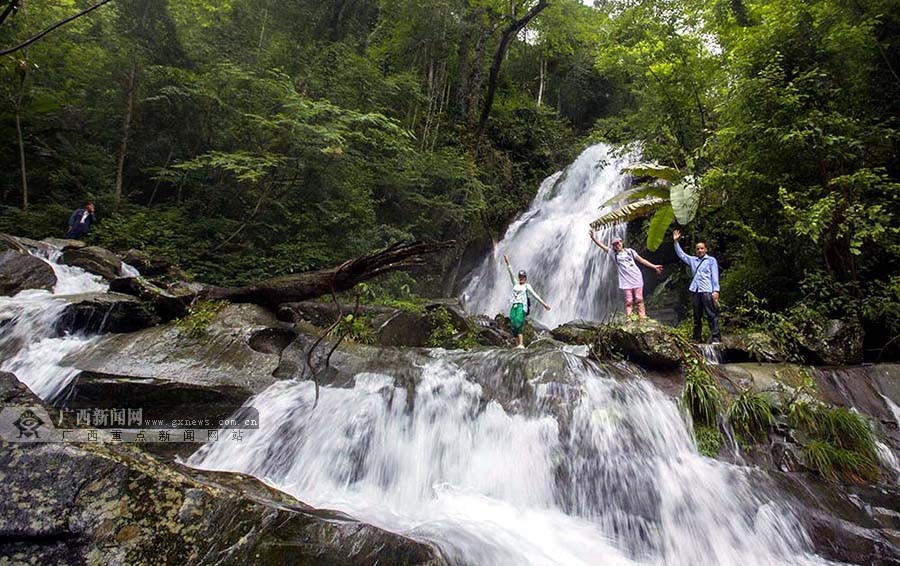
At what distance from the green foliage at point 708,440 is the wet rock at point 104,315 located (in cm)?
742

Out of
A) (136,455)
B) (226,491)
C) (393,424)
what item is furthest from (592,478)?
(136,455)

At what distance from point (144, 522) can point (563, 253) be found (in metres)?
12.6

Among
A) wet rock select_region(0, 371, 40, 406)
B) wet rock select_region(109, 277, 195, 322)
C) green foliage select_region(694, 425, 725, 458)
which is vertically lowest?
green foliage select_region(694, 425, 725, 458)

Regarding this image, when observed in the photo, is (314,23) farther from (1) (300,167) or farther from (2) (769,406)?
(2) (769,406)

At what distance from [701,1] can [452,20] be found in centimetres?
837

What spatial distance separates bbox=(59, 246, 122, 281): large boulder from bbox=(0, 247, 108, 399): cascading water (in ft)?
6.31

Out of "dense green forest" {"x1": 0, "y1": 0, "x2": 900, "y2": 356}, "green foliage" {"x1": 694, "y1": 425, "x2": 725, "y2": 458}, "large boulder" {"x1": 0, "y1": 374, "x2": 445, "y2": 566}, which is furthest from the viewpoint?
"dense green forest" {"x1": 0, "y1": 0, "x2": 900, "y2": 356}

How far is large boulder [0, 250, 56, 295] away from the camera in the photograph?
731 cm

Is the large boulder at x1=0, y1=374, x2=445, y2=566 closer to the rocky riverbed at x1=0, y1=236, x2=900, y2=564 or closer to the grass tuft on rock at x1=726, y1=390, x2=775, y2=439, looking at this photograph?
the rocky riverbed at x1=0, y1=236, x2=900, y2=564

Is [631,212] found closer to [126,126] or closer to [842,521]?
A: [842,521]

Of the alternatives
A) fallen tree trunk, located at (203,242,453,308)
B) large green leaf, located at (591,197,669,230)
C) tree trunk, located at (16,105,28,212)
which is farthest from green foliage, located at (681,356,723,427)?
tree trunk, located at (16,105,28,212)

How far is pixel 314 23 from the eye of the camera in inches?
498

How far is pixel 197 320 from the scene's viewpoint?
19.0 ft

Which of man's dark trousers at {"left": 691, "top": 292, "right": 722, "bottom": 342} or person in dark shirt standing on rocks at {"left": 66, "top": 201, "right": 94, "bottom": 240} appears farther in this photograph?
person in dark shirt standing on rocks at {"left": 66, "top": 201, "right": 94, "bottom": 240}
